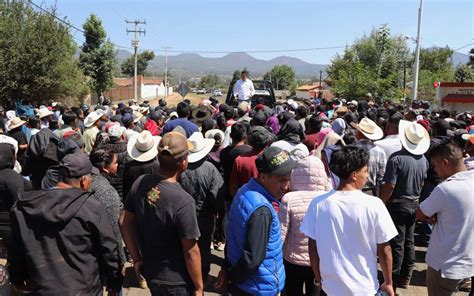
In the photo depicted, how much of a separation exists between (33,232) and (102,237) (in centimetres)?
42

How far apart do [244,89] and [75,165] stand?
10.1 meters

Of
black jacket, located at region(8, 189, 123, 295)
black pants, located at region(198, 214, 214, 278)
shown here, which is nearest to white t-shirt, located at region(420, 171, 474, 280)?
black pants, located at region(198, 214, 214, 278)

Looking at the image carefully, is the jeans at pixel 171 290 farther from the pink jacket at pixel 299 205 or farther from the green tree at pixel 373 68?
the green tree at pixel 373 68

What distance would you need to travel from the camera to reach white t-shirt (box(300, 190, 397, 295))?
267cm

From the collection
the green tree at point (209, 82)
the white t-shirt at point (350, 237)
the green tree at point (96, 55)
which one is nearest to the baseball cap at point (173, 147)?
the white t-shirt at point (350, 237)

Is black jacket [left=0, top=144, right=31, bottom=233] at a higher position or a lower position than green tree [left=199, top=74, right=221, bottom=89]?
lower

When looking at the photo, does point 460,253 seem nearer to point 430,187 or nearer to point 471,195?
point 471,195

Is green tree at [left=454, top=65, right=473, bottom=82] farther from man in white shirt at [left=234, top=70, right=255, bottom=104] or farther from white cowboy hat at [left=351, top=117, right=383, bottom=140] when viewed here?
white cowboy hat at [left=351, top=117, right=383, bottom=140]

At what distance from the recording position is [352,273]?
9.00 ft

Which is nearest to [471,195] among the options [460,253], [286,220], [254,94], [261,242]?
[460,253]

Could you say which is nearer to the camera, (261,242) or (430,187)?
(261,242)

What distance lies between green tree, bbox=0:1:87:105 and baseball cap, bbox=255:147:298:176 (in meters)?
20.5

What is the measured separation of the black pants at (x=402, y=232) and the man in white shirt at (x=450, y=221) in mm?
1317

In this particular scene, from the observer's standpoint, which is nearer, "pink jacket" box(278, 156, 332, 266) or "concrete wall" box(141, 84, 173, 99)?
"pink jacket" box(278, 156, 332, 266)
